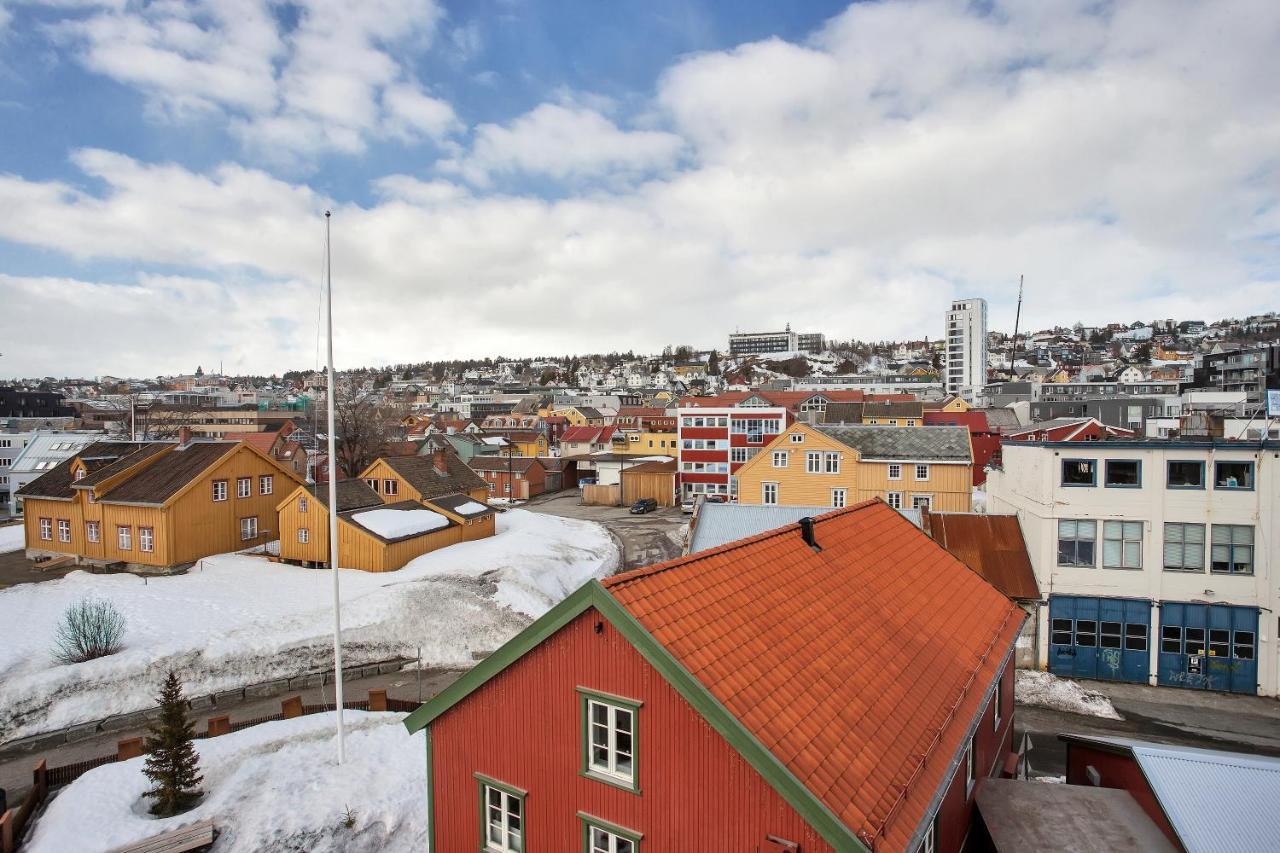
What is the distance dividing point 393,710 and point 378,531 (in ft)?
44.5

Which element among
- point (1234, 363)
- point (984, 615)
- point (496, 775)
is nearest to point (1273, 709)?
point (984, 615)

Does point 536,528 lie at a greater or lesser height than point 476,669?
lesser

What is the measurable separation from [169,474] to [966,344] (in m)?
156

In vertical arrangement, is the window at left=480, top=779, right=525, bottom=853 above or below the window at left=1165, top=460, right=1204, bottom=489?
below

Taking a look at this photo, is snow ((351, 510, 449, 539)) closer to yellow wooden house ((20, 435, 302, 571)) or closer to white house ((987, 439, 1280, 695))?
yellow wooden house ((20, 435, 302, 571))

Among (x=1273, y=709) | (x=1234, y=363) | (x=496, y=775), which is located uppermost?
(x=1234, y=363)

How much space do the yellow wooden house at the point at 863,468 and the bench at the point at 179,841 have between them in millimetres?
30980

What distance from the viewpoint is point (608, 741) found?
8312mm

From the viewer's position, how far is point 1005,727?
14.6 m

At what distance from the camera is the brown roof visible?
74.5 feet

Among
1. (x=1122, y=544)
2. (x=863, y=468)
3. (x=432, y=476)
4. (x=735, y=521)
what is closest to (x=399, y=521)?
(x=432, y=476)

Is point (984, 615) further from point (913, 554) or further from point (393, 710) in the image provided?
point (393, 710)

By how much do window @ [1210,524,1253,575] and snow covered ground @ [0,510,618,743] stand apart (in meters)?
23.4

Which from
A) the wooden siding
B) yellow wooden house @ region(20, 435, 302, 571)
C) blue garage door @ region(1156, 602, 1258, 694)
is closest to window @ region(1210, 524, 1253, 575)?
blue garage door @ region(1156, 602, 1258, 694)
